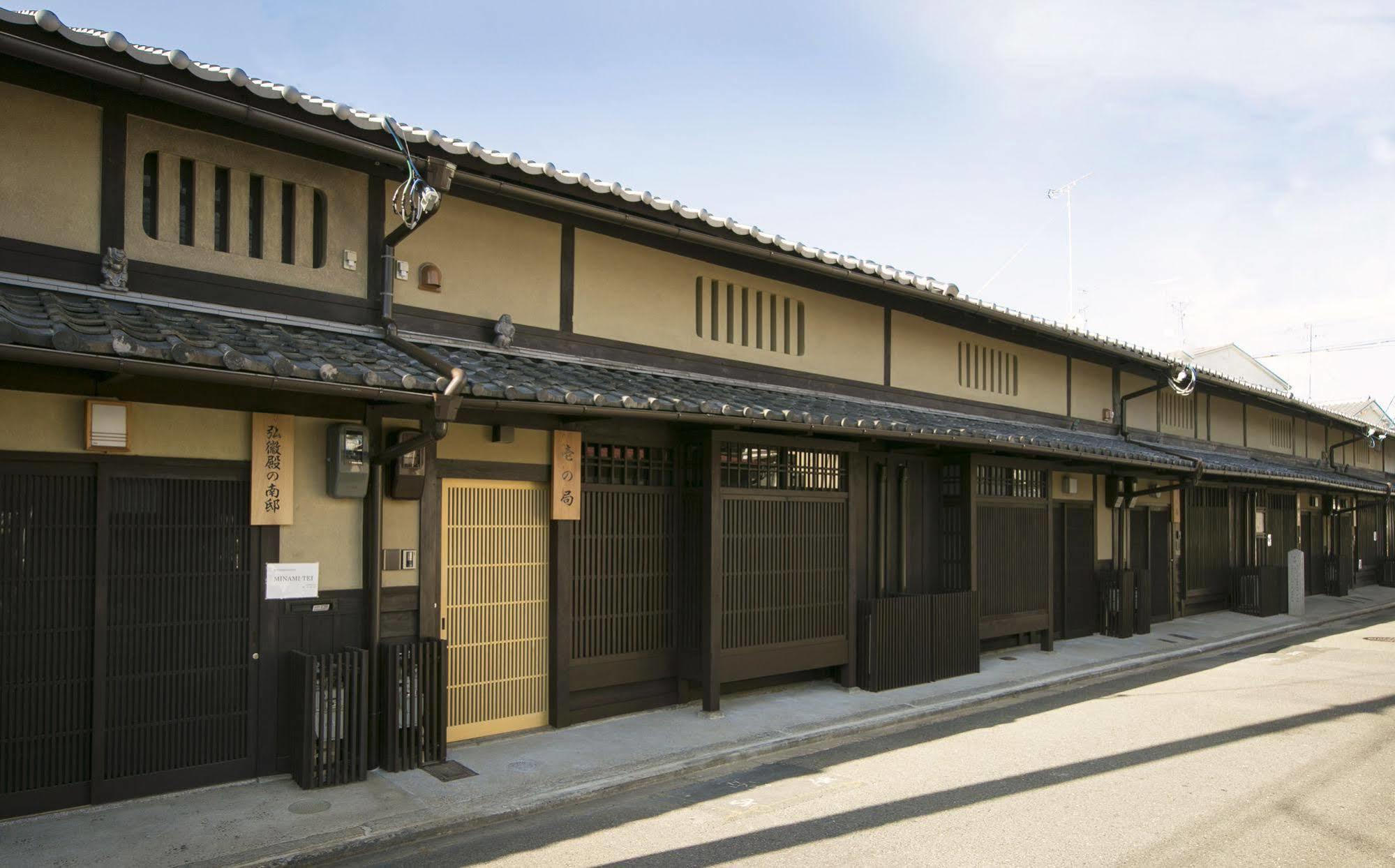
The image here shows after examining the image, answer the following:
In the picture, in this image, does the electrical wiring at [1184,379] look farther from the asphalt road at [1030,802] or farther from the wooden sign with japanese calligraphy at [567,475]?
the wooden sign with japanese calligraphy at [567,475]

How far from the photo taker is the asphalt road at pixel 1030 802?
628cm

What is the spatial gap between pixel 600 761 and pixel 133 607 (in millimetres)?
3898

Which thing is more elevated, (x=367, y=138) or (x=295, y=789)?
(x=367, y=138)

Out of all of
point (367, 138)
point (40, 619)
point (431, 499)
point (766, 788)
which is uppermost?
point (367, 138)

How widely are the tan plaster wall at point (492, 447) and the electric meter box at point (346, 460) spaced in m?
0.83

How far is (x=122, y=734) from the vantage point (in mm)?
6828

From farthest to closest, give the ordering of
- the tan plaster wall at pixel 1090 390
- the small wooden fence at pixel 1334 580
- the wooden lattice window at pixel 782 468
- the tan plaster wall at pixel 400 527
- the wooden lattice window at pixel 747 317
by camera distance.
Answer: the small wooden fence at pixel 1334 580
the tan plaster wall at pixel 1090 390
the wooden lattice window at pixel 747 317
the wooden lattice window at pixel 782 468
the tan plaster wall at pixel 400 527

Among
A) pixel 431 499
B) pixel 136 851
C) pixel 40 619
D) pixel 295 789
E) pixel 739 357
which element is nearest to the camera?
pixel 136 851

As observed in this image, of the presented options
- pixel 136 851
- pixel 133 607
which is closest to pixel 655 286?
pixel 133 607

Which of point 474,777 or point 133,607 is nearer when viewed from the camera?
point 133,607

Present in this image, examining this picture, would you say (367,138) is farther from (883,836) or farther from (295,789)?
(883,836)

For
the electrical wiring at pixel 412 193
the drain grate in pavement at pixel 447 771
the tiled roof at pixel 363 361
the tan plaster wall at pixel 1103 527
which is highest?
the electrical wiring at pixel 412 193

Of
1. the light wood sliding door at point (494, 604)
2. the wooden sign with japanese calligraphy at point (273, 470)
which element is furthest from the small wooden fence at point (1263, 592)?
the wooden sign with japanese calligraphy at point (273, 470)

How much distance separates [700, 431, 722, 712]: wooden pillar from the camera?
10.0 m
